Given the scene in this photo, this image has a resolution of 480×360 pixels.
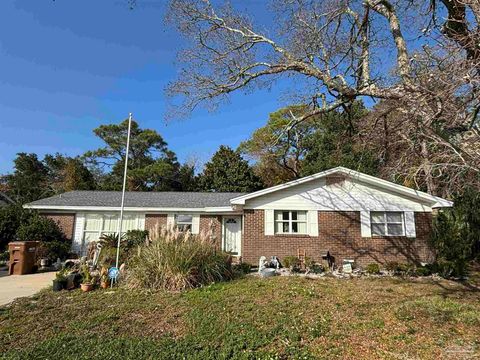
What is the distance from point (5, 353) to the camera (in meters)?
4.32

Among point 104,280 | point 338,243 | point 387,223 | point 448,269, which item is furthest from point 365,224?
point 104,280

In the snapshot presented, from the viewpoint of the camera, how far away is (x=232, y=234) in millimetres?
15344

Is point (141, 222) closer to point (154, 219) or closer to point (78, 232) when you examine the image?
point (154, 219)

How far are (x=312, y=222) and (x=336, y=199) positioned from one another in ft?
4.57

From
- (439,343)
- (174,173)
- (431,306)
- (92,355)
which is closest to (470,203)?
(431,306)

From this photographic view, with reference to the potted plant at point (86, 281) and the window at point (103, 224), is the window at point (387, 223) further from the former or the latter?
the window at point (103, 224)

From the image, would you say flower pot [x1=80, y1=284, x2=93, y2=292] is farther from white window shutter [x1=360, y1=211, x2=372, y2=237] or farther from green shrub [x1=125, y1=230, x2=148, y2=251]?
white window shutter [x1=360, y1=211, x2=372, y2=237]

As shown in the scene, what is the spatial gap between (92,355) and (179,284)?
3828mm

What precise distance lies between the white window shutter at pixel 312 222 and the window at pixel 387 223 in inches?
91.2

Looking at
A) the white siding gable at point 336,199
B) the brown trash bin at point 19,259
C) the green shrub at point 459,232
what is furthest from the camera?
the white siding gable at point 336,199

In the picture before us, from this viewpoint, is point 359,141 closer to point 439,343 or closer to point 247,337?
point 439,343

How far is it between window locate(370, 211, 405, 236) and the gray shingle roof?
6495mm

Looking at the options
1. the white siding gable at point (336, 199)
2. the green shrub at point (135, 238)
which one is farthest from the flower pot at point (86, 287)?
the white siding gable at point (336, 199)

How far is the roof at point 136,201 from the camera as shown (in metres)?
15.5
